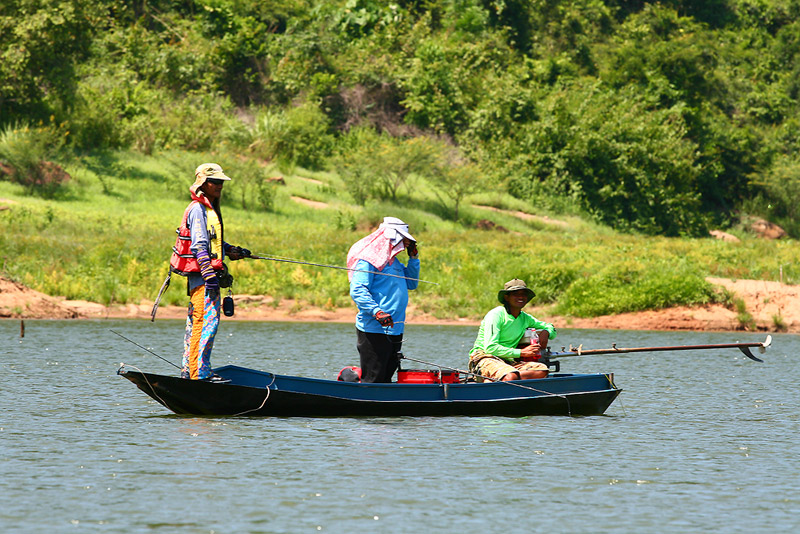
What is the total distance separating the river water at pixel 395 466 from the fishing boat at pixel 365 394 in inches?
6.5

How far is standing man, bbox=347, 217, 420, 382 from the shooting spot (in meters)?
13.2

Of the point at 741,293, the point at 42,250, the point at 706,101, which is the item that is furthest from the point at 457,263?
the point at 706,101

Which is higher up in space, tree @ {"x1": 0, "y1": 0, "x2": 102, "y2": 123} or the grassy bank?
tree @ {"x1": 0, "y1": 0, "x2": 102, "y2": 123}

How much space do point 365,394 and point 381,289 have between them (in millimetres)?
1125

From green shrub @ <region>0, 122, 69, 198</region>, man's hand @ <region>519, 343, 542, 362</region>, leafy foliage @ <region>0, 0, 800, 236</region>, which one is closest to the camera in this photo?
man's hand @ <region>519, 343, 542, 362</region>

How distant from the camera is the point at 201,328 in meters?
12.9

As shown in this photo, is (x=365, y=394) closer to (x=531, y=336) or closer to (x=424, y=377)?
(x=424, y=377)

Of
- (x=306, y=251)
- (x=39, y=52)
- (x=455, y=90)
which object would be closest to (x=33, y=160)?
(x=39, y=52)

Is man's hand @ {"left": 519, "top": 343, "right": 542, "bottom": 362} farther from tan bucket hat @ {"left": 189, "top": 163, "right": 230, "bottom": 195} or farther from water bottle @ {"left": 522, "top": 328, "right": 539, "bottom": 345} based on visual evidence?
tan bucket hat @ {"left": 189, "top": 163, "right": 230, "bottom": 195}

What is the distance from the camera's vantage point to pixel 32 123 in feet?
140

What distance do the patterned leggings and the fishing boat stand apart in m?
0.21

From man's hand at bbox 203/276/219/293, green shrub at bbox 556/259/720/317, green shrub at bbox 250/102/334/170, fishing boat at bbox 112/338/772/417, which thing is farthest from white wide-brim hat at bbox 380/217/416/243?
green shrub at bbox 250/102/334/170

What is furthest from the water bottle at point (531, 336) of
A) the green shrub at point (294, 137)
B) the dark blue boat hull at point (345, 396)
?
the green shrub at point (294, 137)

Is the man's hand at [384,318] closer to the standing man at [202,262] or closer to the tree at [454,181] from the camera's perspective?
the standing man at [202,262]
